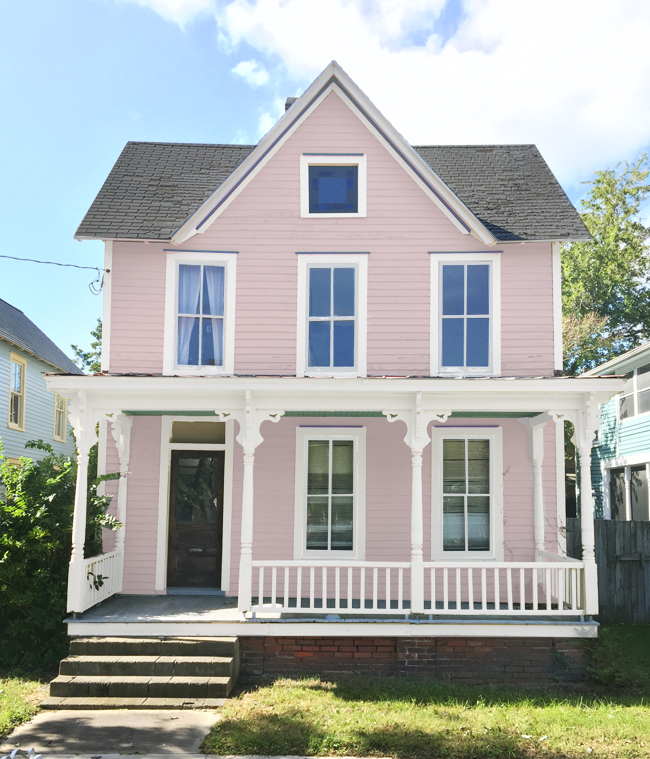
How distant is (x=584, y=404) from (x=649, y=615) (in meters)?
5.28

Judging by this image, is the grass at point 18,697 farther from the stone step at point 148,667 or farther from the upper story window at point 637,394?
the upper story window at point 637,394

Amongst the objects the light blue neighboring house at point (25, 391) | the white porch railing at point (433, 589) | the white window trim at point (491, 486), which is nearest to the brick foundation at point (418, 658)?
the white porch railing at point (433, 589)

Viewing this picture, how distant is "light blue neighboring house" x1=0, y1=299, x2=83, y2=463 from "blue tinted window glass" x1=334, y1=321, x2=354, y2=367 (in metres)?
10.4

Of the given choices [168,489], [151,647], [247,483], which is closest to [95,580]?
[151,647]

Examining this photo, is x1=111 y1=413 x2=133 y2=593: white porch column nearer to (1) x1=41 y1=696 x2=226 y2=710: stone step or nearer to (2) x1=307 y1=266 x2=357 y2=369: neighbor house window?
(1) x1=41 y1=696 x2=226 y2=710: stone step

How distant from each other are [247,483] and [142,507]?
8.22 feet

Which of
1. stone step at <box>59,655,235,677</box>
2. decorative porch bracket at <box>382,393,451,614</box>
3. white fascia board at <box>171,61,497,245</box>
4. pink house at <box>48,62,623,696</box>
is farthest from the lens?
white fascia board at <box>171,61,497,245</box>

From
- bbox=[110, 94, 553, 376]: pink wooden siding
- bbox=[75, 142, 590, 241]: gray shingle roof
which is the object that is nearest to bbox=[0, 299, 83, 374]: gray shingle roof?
bbox=[75, 142, 590, 241]: gray shingle roof

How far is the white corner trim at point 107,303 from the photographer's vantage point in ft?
36.9

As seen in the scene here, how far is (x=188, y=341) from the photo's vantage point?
11.4 m

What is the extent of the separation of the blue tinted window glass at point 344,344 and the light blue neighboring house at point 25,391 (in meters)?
10.4

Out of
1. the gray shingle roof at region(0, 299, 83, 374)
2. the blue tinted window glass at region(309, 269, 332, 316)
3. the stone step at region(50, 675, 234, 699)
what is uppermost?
the gray shingle roof at region(0, 299, 83, 374)

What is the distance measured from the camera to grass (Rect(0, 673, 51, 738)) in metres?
7.22


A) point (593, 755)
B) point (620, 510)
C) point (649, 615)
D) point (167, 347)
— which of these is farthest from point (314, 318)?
point (620, 510)
